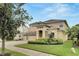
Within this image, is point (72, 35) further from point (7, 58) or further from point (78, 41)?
point (7, 58)

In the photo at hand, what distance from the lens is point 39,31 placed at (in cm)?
217

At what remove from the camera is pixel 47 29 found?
217cm

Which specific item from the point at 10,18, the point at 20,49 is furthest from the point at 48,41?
the point at 10,18

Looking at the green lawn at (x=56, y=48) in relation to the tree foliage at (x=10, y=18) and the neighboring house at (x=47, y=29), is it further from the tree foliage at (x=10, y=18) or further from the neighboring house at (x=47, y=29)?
the tree foliage at (x=10, y=18)

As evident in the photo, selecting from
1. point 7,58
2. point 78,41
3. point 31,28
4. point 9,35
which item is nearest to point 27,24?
point 31,28

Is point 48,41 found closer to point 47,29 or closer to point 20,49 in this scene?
point 47,29

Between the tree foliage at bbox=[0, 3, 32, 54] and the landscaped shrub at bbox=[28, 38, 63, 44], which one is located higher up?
the tree foliage at bbox=[0, 3, 32, 54]

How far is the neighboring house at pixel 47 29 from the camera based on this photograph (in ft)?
7.06

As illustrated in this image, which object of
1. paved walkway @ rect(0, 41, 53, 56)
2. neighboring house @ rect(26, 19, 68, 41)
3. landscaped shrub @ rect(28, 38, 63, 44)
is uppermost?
neighboring house @ rect(26, 19, 68, 41)

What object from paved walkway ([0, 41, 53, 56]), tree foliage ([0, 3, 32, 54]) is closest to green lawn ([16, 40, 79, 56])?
paved walkway ([0, 41, 53, 56])

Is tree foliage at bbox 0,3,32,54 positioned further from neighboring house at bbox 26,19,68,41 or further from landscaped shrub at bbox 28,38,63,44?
landscaped shrub at bbox 28,38,63,44

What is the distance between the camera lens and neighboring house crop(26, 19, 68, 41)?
2.15m

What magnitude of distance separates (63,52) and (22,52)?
48cm

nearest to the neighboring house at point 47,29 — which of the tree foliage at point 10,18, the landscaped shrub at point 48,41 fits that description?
the landscaped shrub at point 48,41
